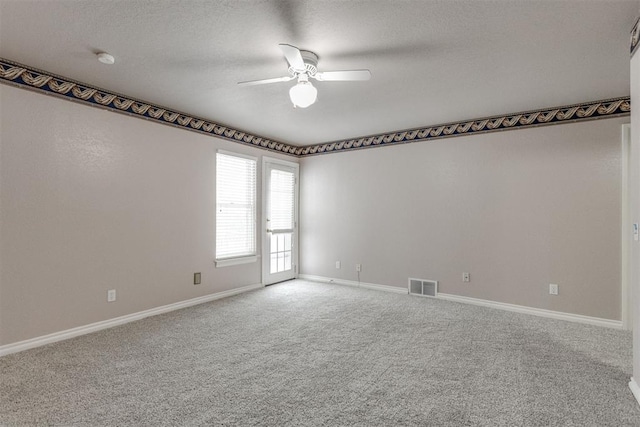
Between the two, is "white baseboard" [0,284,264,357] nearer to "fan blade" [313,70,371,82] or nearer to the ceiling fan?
the ceiling fan

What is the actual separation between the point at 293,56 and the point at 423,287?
3818 mm

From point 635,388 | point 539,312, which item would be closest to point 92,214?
point 635,388

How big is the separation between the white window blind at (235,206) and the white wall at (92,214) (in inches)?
7.2

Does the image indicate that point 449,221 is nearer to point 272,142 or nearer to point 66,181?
point 272,142

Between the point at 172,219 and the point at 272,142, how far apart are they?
224 centimetres

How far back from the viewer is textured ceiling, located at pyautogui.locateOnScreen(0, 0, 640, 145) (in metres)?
2.06

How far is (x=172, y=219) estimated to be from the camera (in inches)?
161

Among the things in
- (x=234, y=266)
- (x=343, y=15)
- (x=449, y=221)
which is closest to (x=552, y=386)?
(x=449, y=221)

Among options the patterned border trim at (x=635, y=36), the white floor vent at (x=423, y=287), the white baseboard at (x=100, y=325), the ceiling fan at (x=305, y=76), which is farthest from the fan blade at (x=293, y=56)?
the white floor vent at (x=423, y=287)

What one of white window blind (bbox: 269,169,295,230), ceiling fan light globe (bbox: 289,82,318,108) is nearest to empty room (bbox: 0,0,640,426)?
ceiling fan light globe (bbox: 289,82,318,108)

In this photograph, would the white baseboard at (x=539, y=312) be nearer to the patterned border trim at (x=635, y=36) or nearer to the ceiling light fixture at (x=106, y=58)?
the patterned border trim at (x=635, y=36)

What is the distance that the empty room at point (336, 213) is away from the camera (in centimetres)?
212

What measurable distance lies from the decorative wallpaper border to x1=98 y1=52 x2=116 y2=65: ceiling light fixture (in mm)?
727

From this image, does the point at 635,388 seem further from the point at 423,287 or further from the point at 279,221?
the point at 279,221
